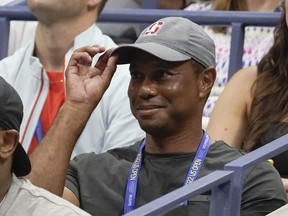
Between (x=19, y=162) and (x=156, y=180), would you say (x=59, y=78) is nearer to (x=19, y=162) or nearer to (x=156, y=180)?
(x=156, y=180)

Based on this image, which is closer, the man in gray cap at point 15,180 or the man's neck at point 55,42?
the man in gray cap at point 15,180

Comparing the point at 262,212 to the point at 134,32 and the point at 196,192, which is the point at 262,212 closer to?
the point at 196,192

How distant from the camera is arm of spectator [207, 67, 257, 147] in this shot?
5.31 m

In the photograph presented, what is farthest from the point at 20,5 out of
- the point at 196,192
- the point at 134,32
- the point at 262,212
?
the point at 196,192

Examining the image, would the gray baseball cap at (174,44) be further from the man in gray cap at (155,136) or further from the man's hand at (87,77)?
the man's hand at (87,77)

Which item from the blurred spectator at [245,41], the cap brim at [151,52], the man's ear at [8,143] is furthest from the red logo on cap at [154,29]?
the blurred spectator at [245,41]

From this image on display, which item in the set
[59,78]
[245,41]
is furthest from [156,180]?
[245,41]

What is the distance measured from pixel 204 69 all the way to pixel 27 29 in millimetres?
2563

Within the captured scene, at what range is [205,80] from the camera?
4.58m

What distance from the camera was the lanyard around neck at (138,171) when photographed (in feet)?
14.3

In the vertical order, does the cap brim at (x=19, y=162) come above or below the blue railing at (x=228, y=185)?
below

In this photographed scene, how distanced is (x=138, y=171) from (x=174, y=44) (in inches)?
20.5

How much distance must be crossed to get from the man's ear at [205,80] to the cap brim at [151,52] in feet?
0.36

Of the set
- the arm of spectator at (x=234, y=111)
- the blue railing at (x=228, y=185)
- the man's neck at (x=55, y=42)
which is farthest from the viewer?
the man's neck at (x=55, y=42)
